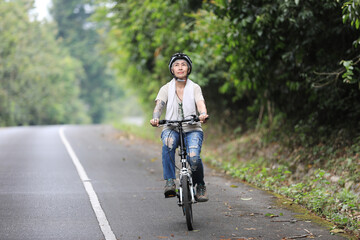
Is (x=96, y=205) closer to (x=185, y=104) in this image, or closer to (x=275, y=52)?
(x=185, y=104)

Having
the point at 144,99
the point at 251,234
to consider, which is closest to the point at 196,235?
the point at 251,234

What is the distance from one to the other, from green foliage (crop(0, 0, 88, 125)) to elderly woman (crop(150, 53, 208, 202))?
43.2 meters

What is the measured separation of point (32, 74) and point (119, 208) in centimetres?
4923

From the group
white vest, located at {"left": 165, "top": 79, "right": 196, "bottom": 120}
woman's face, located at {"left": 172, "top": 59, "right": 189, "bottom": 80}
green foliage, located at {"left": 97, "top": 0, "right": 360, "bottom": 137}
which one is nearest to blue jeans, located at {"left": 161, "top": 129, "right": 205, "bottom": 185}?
white vest, located at {"left": 165, "top": 79, "right": 196, "bottom": 120}

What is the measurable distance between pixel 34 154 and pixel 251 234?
408 inches

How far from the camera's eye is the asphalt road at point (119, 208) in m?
6.60

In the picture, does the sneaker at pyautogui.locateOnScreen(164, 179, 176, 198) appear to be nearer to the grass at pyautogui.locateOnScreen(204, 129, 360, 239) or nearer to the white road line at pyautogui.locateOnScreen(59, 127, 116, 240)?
the white road line at pyautogui.locateOnScreen(59, 127, 116, 240)

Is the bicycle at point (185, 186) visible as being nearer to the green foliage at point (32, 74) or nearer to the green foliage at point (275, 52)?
the green foliage at point (275, 52)

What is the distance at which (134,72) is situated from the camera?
89.6 feet

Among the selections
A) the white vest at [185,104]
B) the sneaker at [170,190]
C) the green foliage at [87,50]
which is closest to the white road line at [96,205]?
the sneaker at [170,190]

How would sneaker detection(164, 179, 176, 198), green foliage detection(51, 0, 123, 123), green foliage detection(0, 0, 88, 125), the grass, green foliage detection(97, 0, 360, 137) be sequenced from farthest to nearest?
green foliage detection(51, 0, 123, 123) < green foliage detection(0, 0, 88, 125) < green foliage detection(97, 0, 360, 137) < the grass < sneaker detection(164, 179, 176, 198)

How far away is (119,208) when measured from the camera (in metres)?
8.09

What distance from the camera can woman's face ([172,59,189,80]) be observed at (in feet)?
23.7

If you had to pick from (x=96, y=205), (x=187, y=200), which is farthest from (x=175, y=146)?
(x=96, y=205)
